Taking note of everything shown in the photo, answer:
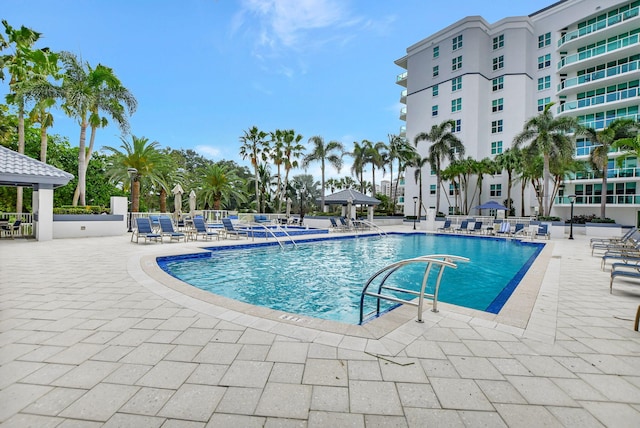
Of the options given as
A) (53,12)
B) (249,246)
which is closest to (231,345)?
(249,246)

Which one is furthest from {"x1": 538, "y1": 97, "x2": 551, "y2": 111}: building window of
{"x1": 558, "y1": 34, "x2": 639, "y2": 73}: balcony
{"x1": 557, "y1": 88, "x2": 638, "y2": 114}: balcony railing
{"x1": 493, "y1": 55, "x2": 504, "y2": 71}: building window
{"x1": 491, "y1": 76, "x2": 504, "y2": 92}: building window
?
{"x1": 493, "y1": 55, "x2": 504, "y2": 71}: building window

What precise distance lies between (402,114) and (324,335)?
4353 centimetres

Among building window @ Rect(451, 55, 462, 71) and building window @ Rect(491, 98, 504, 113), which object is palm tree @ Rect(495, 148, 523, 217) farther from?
building window @ Rect(451, 55, 462, 71)

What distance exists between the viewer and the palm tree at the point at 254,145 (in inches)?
1261

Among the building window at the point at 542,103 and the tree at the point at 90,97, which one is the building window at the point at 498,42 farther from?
the tree at the point at 90,97

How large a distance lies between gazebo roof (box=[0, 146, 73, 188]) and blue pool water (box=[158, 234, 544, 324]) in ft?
25.7

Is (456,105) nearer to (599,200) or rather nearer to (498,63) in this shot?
(498,63)

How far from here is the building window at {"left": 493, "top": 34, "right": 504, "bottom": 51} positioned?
1267 inches

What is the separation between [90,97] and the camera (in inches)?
617

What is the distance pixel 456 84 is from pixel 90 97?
33.4 meters

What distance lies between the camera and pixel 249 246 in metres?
12.1

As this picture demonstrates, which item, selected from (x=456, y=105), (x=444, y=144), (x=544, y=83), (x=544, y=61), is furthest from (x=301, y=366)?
(x=544, y=61)

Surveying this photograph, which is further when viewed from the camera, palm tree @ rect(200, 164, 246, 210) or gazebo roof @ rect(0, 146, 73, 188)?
palm tree @ rect(200, 164, 246, 210)

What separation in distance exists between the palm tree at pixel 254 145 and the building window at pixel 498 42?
89.4 feet
